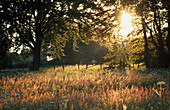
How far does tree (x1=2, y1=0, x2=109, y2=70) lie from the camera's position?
14773 mm

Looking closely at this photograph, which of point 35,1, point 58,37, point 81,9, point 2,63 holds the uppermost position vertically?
point 35,1

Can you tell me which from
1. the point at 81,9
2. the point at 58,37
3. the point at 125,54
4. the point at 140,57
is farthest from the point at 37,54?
the point at 140,57

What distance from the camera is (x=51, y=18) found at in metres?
17.8

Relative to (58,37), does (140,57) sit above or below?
below

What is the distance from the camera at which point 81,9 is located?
50.6ft

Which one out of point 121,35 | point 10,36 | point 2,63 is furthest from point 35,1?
point 2,63

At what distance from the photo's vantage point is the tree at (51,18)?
14773mm

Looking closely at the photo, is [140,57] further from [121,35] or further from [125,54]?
[121,35]

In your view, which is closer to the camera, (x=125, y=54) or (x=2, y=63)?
(x=125, y=54)

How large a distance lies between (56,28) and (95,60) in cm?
4114

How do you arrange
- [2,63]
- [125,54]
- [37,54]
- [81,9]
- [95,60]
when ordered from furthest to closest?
[95,60] < [2,63] < [125,54] < [37,54] < [81,9]

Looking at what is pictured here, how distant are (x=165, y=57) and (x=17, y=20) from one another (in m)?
15.0

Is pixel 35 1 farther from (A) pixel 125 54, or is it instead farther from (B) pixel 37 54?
(A) pixel 125 54

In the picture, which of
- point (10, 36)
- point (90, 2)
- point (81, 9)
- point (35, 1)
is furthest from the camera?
point (10, 36)
